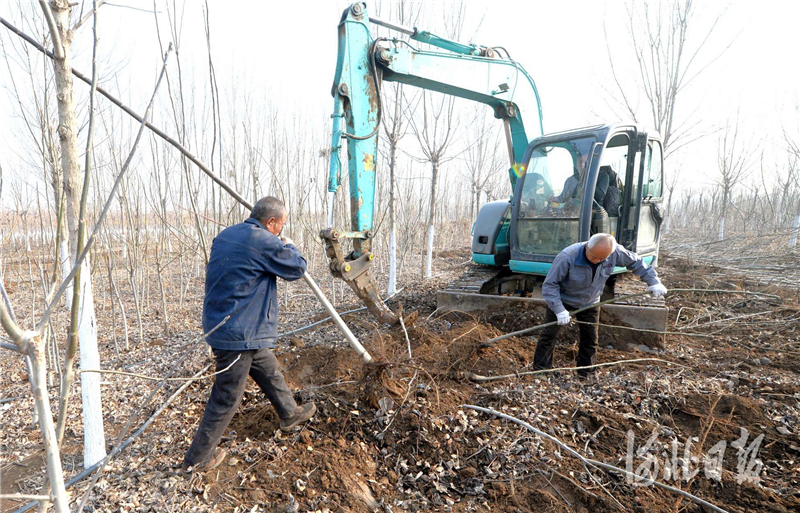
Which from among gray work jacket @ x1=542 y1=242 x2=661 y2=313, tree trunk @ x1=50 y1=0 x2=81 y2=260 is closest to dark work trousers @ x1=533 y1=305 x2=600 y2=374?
gray work jacket @ x1=542 y1=242 x2=661 y2=313

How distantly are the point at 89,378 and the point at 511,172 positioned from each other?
17.8 feet

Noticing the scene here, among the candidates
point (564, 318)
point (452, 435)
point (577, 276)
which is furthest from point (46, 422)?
point (577, 276)

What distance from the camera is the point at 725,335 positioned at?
16.7ft

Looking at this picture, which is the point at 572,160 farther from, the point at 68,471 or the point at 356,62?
the point at 68,471

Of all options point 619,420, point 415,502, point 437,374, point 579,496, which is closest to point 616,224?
point 619,420

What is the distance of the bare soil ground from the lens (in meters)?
2.43

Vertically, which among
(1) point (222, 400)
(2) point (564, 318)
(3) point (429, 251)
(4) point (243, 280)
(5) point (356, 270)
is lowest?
(1) point (222, 400)

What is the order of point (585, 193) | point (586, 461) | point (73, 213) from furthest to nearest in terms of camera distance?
point (585, 193) < point (586, 461) < point (73, 213)

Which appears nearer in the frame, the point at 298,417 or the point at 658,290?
the point at 298,417

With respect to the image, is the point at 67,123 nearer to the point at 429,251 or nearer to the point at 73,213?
the point at 73,213

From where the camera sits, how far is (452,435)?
2.94 m

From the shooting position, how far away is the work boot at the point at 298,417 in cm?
291

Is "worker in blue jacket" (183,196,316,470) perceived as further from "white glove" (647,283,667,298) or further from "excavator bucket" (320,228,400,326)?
"white glove" (647,283,667,298)

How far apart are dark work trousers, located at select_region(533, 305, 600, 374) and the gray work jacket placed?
142mm
